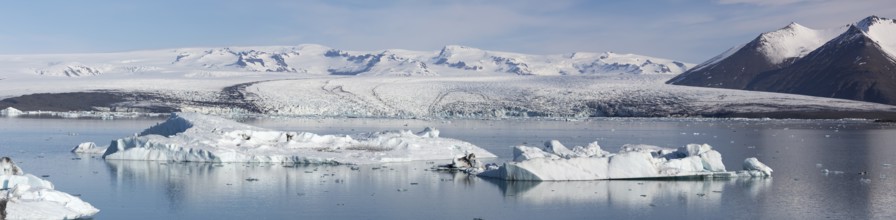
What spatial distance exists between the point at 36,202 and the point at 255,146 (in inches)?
387

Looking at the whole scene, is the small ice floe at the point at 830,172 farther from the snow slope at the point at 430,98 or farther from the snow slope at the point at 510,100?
the snow slope at the point at 510,100

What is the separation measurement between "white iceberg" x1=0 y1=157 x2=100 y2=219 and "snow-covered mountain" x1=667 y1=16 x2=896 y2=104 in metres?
78.0

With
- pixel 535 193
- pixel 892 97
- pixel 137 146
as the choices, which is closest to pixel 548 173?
pixel 535 193

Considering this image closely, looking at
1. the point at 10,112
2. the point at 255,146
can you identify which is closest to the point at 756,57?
the point at 10,112

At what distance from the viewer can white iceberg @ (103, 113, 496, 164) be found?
21.6 meters

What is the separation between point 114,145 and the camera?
22.7 m

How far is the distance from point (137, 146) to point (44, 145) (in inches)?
250

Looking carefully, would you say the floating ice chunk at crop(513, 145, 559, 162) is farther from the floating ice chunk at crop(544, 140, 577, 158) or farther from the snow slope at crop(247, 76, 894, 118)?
the snow slope at crop(247, 76, 894, 118)

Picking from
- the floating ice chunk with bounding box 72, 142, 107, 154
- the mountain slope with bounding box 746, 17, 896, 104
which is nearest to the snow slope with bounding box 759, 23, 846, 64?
the mountain slope with bounding box 746, 17, 896, 104

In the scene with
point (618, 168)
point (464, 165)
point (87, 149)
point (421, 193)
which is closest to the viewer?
point (421, 193)

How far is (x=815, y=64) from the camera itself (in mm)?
94312

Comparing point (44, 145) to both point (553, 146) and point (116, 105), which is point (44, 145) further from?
point (116, 105)

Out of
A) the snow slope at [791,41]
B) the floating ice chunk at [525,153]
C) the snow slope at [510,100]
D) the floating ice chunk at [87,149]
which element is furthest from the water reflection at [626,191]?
the snow slope at [791,41]

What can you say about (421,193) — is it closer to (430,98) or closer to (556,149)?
(556,149)
